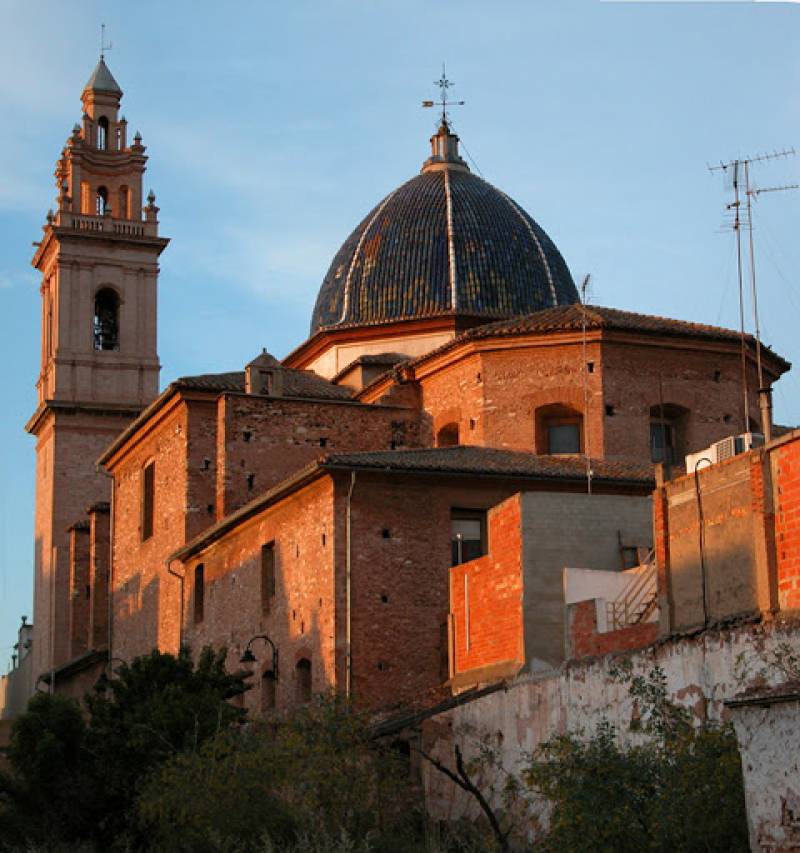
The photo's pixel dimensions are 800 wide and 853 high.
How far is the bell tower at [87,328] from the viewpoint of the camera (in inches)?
1870

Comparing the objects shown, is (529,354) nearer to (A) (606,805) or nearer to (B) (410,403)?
(B) (410,403)

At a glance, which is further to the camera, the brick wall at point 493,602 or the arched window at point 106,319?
the arched window at point 106,319

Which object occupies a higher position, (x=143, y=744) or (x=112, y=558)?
(x=112, y=558)

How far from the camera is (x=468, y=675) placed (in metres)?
22.9

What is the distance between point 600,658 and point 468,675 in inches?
226

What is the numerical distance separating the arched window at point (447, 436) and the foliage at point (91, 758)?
9342 mm

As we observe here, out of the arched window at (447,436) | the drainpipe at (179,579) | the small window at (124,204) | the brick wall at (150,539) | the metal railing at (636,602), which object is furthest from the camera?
the small window at (124,204)

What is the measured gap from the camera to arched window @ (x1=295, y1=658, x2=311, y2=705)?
25.9m

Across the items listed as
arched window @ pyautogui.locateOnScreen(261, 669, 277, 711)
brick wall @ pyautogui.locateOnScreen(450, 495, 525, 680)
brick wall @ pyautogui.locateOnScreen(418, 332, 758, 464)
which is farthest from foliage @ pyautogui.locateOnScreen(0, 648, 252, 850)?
brick wall @ pyautogui.locateOnScreen(418, 332, 758, 464)

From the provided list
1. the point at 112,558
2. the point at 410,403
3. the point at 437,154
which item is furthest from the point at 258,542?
the point at 437,154

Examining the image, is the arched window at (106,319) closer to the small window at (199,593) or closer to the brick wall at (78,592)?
the brick wall at (78,592)

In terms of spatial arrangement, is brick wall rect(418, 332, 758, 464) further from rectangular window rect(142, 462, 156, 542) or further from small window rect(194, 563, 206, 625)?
rectangular window rect(142, 462, 156, 542)

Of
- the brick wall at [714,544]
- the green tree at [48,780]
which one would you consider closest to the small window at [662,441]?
the brick wall at [714,544]

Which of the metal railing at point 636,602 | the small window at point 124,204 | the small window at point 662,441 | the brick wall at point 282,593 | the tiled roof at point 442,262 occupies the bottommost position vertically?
the metal railing at point 636,602
